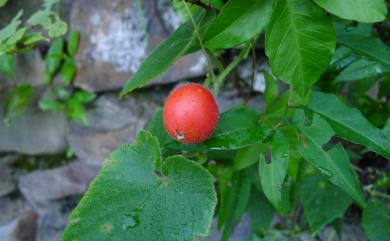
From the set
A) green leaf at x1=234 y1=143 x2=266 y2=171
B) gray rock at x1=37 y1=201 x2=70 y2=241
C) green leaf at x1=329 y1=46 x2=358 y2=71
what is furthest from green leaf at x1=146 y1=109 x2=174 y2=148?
gray rock at x1=37 y1=201 x2=70 y2=241

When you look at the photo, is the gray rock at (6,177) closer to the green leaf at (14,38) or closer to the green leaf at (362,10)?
the green leaf at (14,38)

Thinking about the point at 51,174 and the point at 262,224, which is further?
the point at 51,174

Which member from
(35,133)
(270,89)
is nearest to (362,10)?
(270,89)

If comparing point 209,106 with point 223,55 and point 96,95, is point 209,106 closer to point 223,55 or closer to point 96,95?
point 223,55

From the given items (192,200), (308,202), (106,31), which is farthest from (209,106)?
(106,31)

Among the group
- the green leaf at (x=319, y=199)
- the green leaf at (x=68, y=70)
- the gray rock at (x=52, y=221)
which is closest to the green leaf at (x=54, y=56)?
the green leaf at (x=68, y=70)

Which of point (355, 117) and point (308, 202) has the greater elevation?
point (355, 117)

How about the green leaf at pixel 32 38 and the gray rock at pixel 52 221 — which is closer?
the green leaf at pixel 32 38
